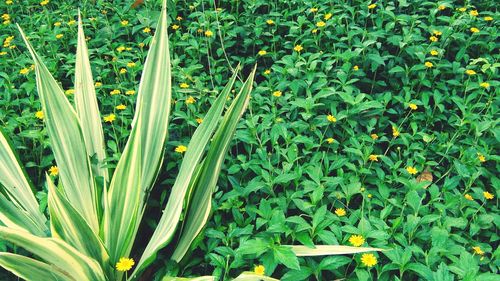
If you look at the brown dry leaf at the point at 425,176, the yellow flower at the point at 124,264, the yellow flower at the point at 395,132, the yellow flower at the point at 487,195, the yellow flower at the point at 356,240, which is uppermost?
the yellow flower at the point at 395,132

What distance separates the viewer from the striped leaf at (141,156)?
53.6 inches

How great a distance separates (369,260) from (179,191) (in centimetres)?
54

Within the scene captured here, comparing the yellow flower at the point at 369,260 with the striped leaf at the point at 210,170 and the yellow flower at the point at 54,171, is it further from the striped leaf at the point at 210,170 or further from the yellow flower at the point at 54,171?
the yellow flower at the point at 54,171

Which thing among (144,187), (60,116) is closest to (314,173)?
(144,187)

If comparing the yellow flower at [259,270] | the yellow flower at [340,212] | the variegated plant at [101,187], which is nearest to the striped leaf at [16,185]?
the variegated plant at [101,187]

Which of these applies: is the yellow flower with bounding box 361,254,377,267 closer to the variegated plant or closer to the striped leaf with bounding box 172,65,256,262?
the variegated plant

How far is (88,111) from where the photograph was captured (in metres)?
1.64

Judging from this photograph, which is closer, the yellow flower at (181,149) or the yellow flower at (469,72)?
the yellow flower at (181,149)

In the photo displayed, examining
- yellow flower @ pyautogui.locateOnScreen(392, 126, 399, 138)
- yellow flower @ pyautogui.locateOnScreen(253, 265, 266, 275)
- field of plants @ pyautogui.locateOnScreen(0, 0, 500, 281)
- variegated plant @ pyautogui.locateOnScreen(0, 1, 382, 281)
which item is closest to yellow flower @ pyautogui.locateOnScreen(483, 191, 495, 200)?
field of plants @ pyautogui.locateOnScreen(0, 0, 500, 281)

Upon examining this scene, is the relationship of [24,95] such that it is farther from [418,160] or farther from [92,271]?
[418,160]

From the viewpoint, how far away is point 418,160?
5.74ft

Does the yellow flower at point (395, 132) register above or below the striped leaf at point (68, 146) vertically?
below

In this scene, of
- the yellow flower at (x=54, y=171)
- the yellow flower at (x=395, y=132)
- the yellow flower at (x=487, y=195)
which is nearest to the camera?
the yellow flower at (x=487, y=195)

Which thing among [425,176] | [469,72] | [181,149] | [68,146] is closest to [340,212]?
[425,176]
